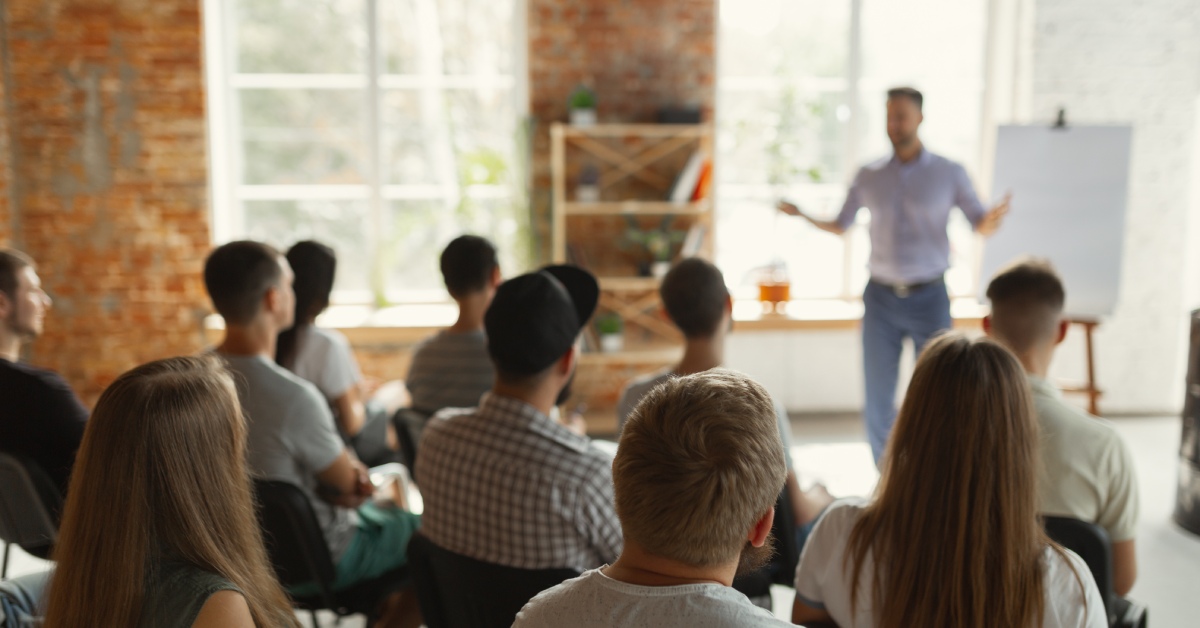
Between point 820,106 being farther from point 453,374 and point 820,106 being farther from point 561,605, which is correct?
point 561,605

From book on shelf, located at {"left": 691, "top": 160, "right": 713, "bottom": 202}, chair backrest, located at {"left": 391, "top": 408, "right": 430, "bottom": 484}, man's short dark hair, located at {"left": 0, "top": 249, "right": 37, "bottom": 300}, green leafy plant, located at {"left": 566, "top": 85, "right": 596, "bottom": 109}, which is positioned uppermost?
green leafy plant, located at {"left": 566, "top": 85, "right": 596, "bottom": 109}

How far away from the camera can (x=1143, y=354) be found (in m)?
5.88

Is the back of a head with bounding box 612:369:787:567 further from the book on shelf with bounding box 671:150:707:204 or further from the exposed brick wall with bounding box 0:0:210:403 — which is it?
the exposed brick wall with bounding box 0:0:210:403

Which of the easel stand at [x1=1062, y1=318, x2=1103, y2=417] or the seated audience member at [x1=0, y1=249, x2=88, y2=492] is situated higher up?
the seated audience member at [x1=0, y1=249, x2=88, y2=492]

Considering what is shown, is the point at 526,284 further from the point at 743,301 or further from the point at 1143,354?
the point at 1143,354

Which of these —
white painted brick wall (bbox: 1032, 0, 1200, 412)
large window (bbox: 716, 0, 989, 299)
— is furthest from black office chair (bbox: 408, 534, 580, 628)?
white painted brick wall (bbox: 1032, 0, 1200, 412)

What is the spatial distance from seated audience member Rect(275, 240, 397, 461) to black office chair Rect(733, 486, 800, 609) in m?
1.35

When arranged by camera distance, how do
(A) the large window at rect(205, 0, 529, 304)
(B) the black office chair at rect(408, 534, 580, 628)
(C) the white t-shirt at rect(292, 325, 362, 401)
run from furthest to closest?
1. (A) the large window at rect(205, 0, 529, 304)
2. (C) the white t-shirt at rect(292, 325, 362, 401)
3. (B) the black office chair at rect(408, 534, 580, 628)

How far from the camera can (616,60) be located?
5648mm

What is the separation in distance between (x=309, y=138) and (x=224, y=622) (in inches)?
199

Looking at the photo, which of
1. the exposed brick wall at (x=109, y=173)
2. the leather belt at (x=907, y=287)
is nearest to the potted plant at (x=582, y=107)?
the leather belt at (x=907, y=287)

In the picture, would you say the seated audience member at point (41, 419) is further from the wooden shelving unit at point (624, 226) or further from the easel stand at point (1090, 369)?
the easel stand at point (1090, 369)

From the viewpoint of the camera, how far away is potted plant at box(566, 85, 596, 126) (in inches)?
214

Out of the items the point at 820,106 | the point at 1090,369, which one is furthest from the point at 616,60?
the point at 1090,369
